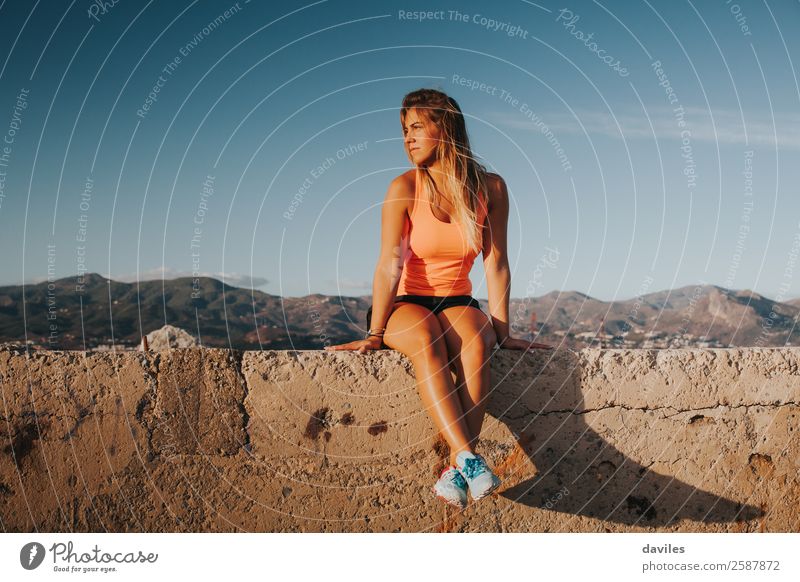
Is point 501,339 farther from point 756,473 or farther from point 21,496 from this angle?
point 21,496

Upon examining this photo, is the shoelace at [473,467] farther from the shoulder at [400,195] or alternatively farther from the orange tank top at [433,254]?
the shoulder at [400,195]

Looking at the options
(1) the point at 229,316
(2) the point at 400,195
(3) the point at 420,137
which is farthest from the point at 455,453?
(1) the point at 229,316

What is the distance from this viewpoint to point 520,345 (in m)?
3.33

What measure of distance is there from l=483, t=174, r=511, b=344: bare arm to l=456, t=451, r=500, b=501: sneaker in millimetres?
871

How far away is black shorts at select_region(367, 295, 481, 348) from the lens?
11.3 ft

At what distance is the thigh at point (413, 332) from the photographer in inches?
123

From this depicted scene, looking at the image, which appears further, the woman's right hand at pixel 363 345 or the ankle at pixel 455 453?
the woman's right hand at pixel 363 345

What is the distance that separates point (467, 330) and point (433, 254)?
503 millimetres

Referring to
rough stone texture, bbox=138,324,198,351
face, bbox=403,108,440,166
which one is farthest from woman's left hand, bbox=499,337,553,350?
rough stone texture, bbox=138,324,198,351

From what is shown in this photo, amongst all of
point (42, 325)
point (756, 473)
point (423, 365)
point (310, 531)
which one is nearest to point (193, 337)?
point (42, 325)

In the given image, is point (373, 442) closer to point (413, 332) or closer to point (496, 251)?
point (413, 332)

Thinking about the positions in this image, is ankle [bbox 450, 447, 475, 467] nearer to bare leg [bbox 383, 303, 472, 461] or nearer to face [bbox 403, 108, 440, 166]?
bare leg [bbox 383, 303, 472, 461]

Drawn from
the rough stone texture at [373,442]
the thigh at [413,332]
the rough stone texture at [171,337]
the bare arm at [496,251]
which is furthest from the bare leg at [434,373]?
the rough stone texture at [171,337]

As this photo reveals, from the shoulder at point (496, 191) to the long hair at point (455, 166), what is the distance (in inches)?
2.1
